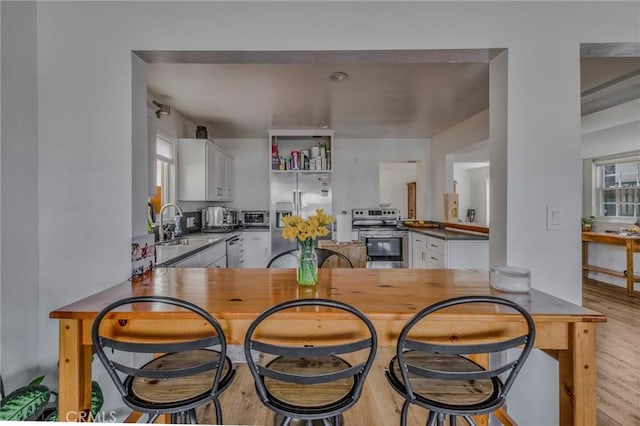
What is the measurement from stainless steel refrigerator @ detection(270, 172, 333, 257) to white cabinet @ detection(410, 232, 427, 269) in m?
1.39

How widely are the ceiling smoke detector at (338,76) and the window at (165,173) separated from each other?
2089mm

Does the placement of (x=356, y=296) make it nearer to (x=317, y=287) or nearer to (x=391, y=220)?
(x=317, y=287)

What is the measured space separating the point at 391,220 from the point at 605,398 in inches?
143

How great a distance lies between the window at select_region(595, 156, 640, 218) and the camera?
15.3 feet

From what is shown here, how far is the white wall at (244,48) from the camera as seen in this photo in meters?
1.66

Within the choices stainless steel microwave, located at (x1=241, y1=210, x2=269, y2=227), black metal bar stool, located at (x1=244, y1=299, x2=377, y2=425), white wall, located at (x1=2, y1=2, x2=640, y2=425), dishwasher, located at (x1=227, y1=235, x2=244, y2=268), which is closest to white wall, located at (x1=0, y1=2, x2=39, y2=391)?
white wall, located at (x1=2, y1=2, x2=640, y2=425)

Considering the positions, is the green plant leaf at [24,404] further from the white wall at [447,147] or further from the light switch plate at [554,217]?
the white wall at [447,147]

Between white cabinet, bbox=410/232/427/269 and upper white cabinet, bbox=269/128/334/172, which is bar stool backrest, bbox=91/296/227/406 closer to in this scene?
white cabinet, bbox=410/232/427/269

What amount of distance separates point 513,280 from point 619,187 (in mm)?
5072

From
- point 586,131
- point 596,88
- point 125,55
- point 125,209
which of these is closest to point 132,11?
point 125,55

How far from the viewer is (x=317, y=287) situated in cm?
150

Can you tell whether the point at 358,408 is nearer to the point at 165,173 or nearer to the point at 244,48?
the point at 244,48

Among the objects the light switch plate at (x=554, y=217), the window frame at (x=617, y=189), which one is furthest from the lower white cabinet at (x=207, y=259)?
the window frame at (x=617, y=189)

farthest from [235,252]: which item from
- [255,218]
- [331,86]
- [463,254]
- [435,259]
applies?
[463,254]
